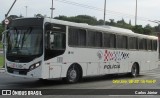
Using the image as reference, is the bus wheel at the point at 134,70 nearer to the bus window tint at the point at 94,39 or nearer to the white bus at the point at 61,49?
the white bus at the point at 61,49

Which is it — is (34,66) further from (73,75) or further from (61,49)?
(73,75)

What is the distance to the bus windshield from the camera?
17484 millimetres

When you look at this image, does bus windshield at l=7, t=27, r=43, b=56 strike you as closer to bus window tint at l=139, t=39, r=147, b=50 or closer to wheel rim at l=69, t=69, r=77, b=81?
wheel rim at l=69, t=69, r=77, b=81

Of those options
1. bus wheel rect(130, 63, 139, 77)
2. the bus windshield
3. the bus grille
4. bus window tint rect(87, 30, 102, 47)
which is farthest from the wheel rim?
bus wheel rect(130, 63, 139, 77)

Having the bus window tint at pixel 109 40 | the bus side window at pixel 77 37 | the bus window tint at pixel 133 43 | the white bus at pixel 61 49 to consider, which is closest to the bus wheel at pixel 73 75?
the white bus at pixel 61 49

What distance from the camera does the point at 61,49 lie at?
18.7 metres

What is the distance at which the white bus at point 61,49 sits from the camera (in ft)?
57.3

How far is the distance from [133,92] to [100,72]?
611 cm

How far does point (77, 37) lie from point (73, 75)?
186 centimetres

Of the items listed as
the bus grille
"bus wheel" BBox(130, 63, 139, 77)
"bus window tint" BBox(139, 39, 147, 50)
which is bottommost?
"bus wheel" BBox(130, 63, 139, 77)

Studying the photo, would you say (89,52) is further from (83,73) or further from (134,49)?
(134,49)

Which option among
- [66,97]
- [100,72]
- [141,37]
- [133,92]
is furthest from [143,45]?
[66,97]

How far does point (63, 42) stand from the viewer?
18.8 metres

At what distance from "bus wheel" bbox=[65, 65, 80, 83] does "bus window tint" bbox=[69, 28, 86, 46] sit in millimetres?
1172
